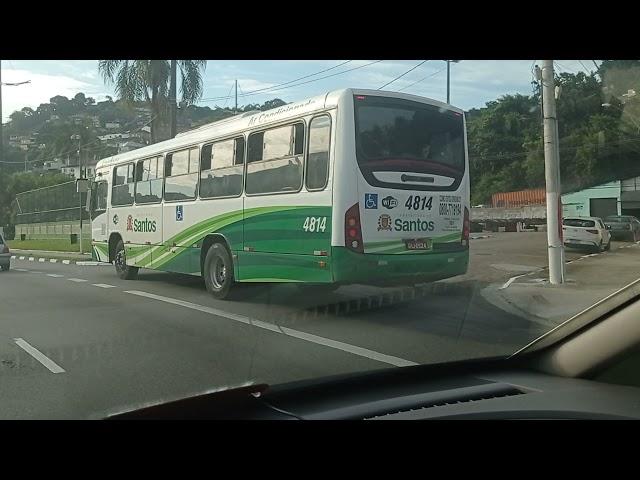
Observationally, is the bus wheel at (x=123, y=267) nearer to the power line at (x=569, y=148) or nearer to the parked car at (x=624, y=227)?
the power line at (x=569, y=148)

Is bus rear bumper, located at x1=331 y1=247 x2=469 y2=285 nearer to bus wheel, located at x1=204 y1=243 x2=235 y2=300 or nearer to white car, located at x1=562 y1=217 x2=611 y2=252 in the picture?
white car, located at x1=562 y1=217 x2=611 y2=252

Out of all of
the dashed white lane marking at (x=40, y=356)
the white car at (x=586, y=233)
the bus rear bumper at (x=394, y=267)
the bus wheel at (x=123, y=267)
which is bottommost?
the dashed white lane marking at (x=40, y=356)

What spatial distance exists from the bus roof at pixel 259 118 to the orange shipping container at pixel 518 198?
1591mm

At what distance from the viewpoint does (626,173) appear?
488 centimetres

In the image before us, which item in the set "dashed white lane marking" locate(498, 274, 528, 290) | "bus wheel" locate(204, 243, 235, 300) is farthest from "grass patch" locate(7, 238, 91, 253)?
"dashed white lane marking" locate(498, 274, 528, 290)

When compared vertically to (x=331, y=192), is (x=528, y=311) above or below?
below

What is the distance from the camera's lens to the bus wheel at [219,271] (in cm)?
1043

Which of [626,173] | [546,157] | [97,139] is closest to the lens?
[626,173]

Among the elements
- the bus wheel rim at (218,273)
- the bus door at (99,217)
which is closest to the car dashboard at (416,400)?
the bus wheel rim at (218,273)

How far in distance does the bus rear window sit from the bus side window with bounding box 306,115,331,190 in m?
0.43

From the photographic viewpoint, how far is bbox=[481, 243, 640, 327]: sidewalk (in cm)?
613
